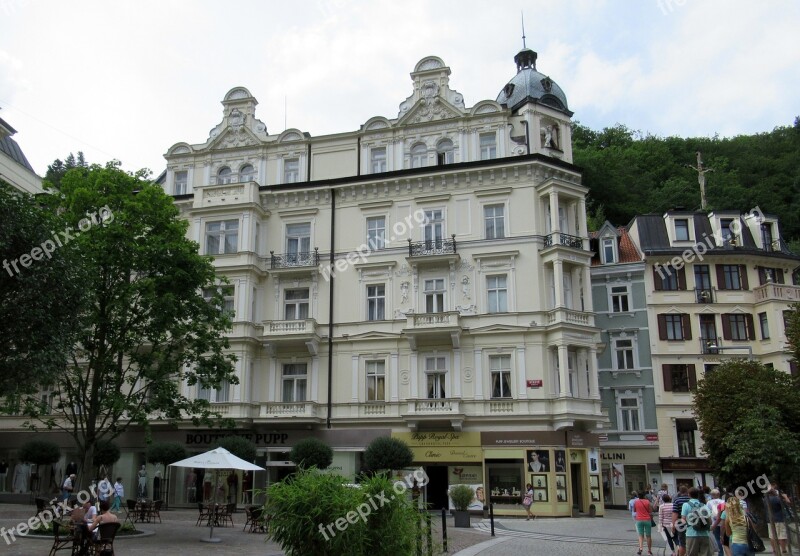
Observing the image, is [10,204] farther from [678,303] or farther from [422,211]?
[678,303]

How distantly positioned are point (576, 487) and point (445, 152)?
710 inches

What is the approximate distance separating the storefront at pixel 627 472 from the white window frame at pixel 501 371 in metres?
11.2

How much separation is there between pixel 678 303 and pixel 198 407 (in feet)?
96.0

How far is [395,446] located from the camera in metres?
31.1

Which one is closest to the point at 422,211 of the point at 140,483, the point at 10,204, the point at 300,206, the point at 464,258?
the point at 464,258

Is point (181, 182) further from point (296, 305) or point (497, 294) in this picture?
point (497, 294)

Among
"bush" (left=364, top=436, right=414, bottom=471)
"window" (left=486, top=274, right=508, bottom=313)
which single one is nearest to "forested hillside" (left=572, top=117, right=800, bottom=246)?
"window" (left=486, top=274, right=508, bottom=313)

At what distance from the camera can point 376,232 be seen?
38.1 meters

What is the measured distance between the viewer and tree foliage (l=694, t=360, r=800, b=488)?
63.2 feet

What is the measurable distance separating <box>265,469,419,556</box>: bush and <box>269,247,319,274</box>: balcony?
26567mm

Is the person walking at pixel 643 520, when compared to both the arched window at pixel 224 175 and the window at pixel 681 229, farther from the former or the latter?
the arched window at pixel 224 175

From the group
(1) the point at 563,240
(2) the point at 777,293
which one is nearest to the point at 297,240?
(1) the point at 563,240

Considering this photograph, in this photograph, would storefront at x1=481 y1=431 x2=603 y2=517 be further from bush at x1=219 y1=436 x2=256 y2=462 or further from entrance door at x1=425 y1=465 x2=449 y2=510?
bush at x1=219 y1=436 x2=256 y2=462

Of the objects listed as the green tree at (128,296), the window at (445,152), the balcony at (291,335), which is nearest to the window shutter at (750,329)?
the window at (445,152)
